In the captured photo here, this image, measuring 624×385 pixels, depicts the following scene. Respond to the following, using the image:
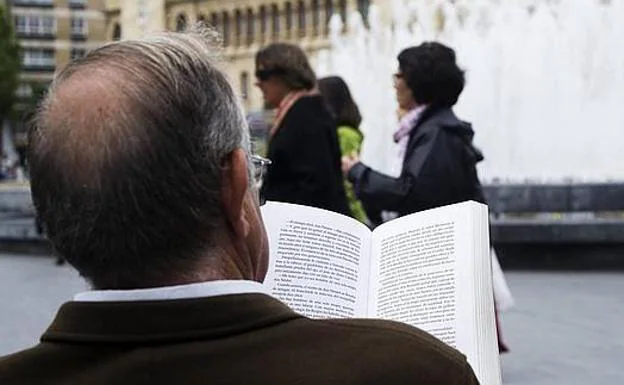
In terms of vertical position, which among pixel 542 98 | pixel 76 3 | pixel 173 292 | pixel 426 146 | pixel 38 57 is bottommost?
pixel 38 57

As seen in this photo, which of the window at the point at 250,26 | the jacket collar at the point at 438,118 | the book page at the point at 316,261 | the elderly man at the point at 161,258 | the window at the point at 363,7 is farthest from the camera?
the window at the point at 250,26

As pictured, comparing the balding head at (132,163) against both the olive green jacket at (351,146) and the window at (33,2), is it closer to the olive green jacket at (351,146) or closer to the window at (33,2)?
the olive green jacket at (351,146)

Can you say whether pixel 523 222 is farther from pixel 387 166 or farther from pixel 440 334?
pixel 440 334

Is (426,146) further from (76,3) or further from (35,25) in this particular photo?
(35,25)

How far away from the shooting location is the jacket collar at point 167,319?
1.38m

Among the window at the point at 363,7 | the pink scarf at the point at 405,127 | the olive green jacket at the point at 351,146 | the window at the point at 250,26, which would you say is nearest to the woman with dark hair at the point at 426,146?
the pink scarf at the point at 405,127

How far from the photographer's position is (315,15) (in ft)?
226

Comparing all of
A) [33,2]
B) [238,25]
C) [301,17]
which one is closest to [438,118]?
[301,17]

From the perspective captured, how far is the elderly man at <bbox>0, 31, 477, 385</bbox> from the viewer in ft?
4.53

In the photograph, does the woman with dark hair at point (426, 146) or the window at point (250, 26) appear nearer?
the woman with dark hair at point (426, 146)

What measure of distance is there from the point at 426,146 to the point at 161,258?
10.2ft

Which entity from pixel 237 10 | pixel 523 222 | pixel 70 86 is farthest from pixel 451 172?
pixel 237 10

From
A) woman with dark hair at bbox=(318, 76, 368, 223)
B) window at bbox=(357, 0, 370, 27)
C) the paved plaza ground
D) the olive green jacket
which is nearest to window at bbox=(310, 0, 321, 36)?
window at bbox=(357, 0, 370, 27)

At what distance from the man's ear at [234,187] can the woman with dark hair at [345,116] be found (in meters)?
4.69
